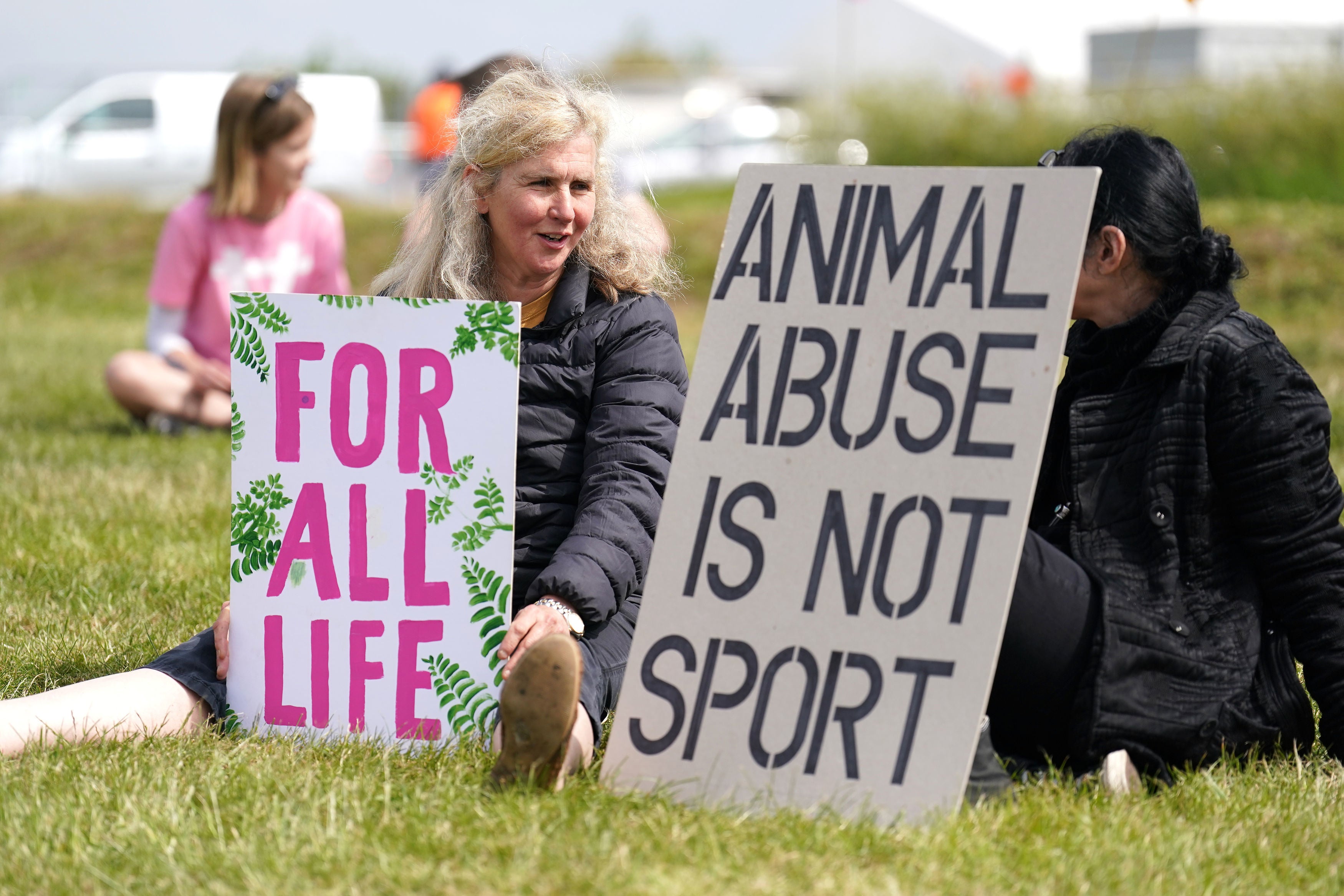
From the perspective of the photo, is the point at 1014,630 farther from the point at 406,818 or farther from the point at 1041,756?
the point at 406,818

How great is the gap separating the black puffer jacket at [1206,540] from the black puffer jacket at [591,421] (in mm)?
856

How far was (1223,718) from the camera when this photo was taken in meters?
2.72

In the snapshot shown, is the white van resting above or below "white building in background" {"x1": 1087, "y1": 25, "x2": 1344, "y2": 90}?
below

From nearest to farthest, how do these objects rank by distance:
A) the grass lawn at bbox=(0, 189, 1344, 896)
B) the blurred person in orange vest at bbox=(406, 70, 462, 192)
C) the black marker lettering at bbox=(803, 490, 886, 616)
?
the grass lawn at bbox=(0, 189, 1344, 896), the black marker lettering at bbox=(803, 490, 886, 616), the blurred person in orange vest at bbox=(406, 70, 462, 192)

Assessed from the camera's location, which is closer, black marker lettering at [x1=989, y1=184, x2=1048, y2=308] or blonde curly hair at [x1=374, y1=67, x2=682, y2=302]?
black marker lettering at [x1=989, y1=184, x2=1048, y2=308]

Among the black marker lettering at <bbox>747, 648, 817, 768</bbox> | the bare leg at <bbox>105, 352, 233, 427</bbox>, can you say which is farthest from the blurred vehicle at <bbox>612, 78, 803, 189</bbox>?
the black marker lettering at <bbox>747, 648, 817, 768</bbox>

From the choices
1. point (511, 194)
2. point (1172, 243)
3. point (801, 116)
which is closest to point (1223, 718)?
point (1172, 243)

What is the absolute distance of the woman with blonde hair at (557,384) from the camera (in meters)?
2.85

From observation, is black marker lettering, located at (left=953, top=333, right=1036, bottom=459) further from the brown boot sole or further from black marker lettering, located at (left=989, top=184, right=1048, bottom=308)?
the brown boot sole

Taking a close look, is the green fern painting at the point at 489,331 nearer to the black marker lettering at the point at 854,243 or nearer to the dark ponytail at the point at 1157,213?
the black marker lettering at the point at 854,243

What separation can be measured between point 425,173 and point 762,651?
264 cm

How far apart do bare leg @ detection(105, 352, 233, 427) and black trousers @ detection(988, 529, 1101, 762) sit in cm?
518

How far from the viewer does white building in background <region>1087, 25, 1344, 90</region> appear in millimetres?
17391

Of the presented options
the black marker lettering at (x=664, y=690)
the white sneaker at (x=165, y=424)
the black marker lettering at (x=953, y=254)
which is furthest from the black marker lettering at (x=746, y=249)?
the white sneaker at (x=165, y=424)
